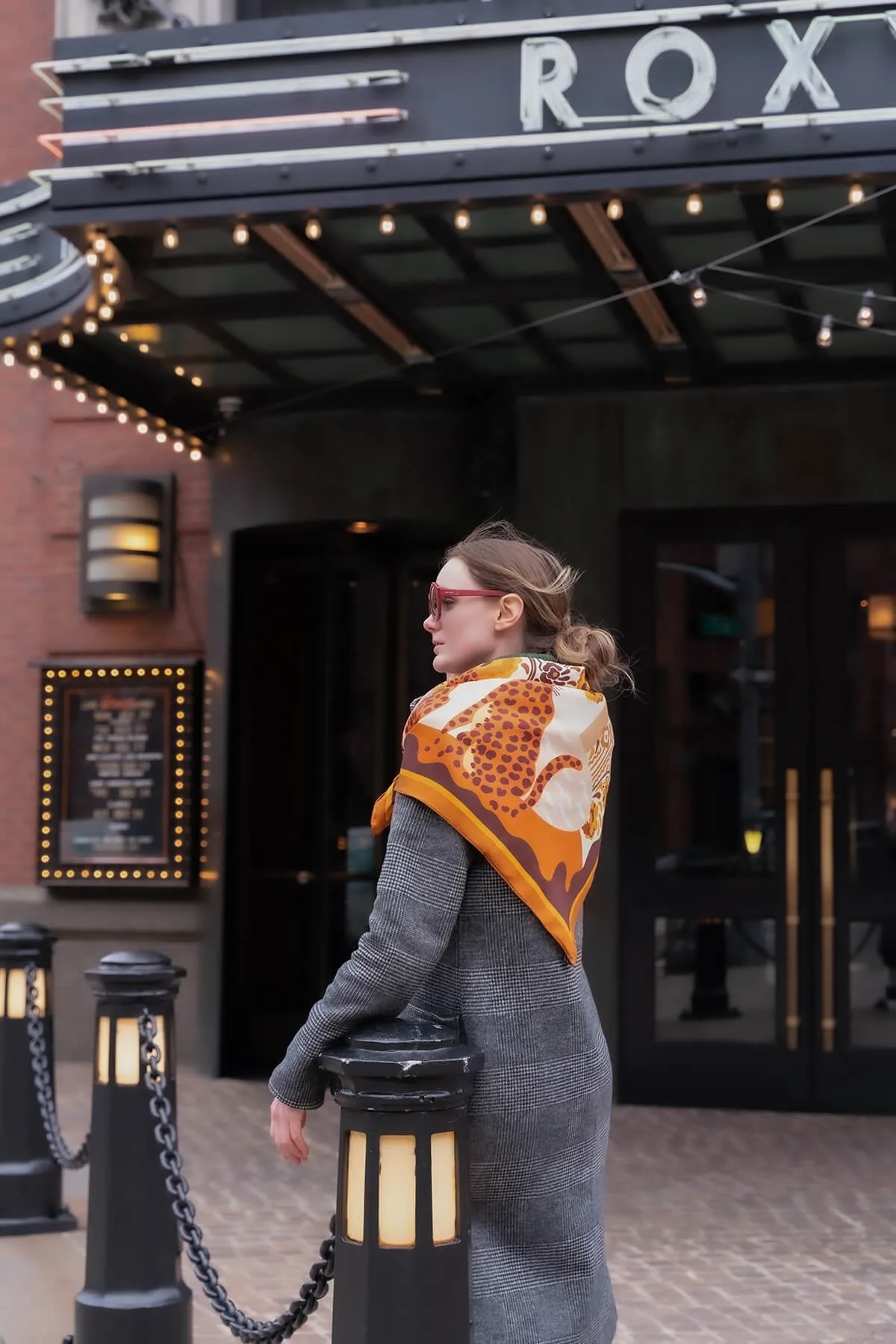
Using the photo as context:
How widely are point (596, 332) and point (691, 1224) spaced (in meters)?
4.30

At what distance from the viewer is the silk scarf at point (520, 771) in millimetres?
2986

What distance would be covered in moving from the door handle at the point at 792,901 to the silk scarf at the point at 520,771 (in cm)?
626

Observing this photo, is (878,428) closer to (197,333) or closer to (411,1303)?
(197,333)

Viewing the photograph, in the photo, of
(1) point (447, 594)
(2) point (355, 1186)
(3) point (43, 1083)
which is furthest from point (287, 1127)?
(3) point (43, 1083)

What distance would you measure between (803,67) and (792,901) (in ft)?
15.3

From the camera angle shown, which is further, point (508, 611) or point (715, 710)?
point (715, 710)

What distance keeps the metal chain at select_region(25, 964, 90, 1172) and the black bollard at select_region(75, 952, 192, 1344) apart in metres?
1.66

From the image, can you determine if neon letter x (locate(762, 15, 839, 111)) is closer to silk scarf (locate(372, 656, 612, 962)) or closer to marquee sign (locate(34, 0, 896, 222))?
marquee sign (locate(34, 0, 896, 222))

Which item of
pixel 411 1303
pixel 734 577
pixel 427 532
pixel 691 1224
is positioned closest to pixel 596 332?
pixel 734 577

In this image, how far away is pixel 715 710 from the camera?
945cm

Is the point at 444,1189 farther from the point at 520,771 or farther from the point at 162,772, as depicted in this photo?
the point at 162,772

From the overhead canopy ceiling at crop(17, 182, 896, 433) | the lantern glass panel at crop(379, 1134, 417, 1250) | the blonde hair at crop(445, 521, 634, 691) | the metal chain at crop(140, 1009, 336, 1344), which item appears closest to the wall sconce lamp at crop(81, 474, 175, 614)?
the overhead canopy ceiling at crop(17, 182, 896, 433)

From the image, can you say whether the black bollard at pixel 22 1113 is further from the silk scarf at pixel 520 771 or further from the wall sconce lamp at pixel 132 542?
the wall sconce lamp at pixel 132 542

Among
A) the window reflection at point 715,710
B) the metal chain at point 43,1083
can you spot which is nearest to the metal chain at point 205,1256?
the metal chain at point 43,1083
